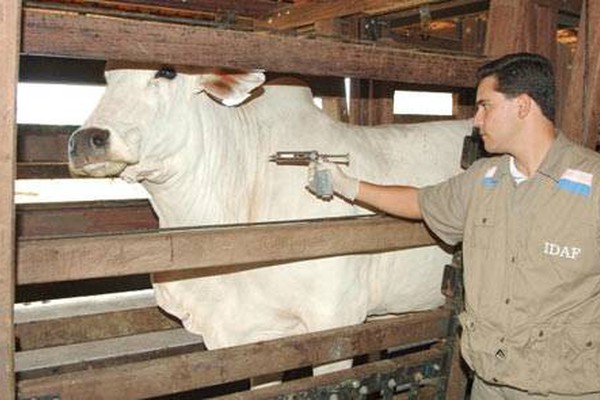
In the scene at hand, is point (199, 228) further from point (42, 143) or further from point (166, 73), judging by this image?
point (42, 143)

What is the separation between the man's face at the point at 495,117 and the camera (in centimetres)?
223

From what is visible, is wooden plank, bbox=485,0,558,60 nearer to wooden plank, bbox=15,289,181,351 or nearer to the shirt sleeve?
the shirt sleeve

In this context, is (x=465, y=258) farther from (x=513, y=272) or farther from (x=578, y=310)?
(x=578, y=310)

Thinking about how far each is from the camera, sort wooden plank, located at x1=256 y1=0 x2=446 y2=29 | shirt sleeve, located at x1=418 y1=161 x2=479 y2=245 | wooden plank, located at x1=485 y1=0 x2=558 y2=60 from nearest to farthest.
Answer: shirt sleeve, located at x1=418 y1=161 x2=479 y2=245
wooden plank, located at x1=485 y1=0 x2=558 y2=60
wooden plank, located at x1=256 y1=0 x2=446 y2=29

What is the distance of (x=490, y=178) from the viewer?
2379 millimetres

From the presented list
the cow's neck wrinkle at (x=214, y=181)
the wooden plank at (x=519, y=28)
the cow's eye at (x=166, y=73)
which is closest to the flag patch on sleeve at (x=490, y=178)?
the wooden plank at (x=519, y=28)

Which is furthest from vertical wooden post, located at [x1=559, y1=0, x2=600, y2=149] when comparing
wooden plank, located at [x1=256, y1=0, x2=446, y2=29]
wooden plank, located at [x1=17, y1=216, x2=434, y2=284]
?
wooden plank, located at [x1=17, y1=216, x2=434, y2=284]

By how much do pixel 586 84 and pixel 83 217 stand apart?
266cm

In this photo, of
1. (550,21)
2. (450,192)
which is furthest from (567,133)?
(450,192)

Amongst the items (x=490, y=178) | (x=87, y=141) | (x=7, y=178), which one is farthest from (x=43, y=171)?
(x=490, y=178)

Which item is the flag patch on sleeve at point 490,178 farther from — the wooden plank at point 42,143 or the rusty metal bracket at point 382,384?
the wooden plank at point 42,143

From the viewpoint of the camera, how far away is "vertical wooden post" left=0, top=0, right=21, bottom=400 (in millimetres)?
1460

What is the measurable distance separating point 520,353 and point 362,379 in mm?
563

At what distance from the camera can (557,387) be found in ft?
6.95
